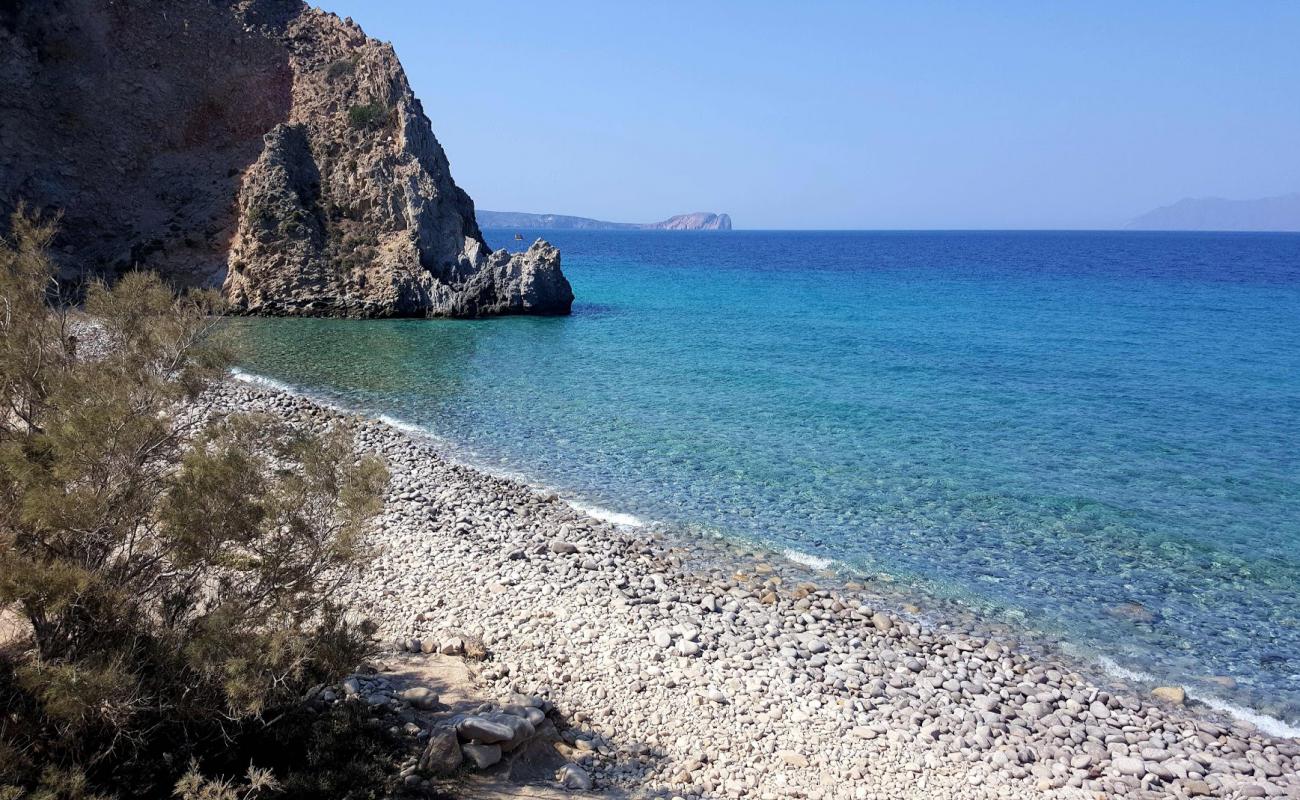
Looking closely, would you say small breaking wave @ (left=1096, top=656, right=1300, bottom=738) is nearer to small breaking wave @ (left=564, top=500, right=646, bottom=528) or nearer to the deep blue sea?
the deep blue sea

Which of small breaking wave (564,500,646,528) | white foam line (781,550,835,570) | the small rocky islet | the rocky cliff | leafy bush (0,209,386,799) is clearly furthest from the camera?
the rocky cliff

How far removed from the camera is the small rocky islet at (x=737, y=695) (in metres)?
8.59

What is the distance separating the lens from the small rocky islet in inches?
338

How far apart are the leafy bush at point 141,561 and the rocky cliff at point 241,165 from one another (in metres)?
36.6

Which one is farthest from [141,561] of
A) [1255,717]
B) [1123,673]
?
[1255,717]

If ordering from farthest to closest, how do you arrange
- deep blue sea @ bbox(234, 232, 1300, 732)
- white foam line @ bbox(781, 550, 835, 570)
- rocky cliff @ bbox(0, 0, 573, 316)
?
rocky cliff @ bbox(0, 0, 573, 316)
white foam line @ bbox(781, 550, 835, 570)
deep blue sea @ bbox(234, 232, 1300, 732)

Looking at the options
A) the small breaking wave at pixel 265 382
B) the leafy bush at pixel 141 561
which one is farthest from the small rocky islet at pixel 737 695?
the small breaking wave at pixel 265 382

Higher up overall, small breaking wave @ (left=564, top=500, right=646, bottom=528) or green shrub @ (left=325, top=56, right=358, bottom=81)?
green shrub @ (left=325, top=56, right=358, bottom=81)

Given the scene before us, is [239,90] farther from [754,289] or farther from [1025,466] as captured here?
[1025,466]

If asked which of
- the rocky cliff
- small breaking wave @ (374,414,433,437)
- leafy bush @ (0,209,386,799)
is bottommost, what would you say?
small breaking wave @ (374,414,433,437)

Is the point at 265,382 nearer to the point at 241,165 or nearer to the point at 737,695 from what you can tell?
the point at 737,695

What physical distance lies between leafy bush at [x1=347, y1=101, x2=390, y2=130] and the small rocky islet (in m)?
37.5

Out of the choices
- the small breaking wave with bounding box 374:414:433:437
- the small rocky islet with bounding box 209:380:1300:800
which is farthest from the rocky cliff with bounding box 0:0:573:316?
the small rocky islet with bounding box 209:380:1300:800

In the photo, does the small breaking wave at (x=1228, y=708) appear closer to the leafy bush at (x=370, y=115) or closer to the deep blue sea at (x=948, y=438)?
the deep blue sea at (x=948, y=438)
